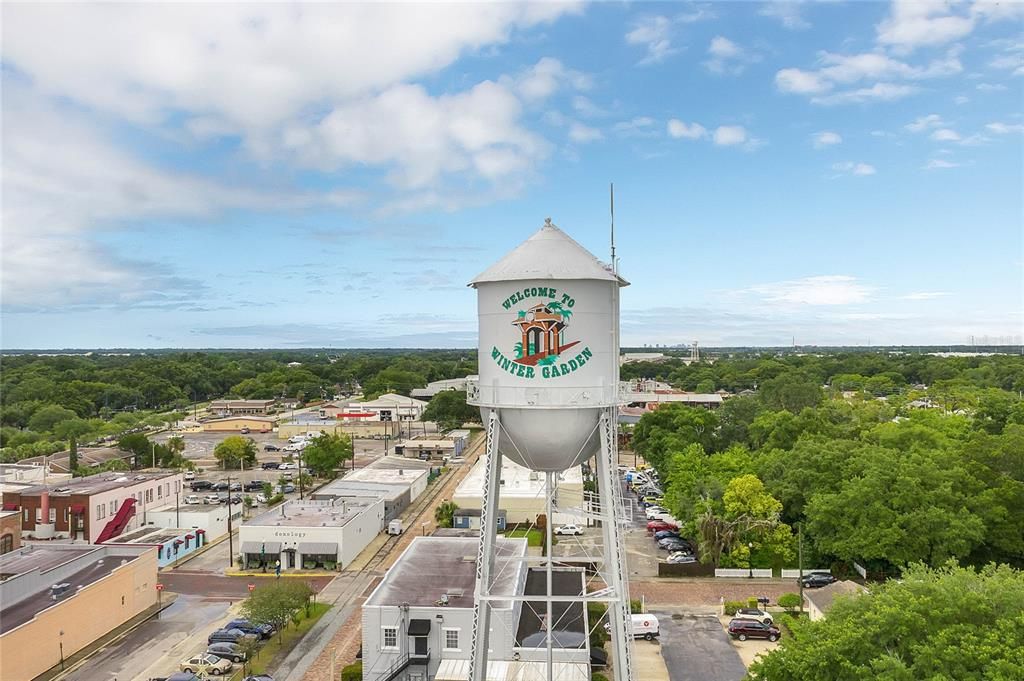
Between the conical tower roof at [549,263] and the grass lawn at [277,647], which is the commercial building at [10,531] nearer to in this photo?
the grass lawn at [277,647]

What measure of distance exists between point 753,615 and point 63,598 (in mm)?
22193

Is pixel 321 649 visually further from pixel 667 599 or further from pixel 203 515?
pixel 203 515

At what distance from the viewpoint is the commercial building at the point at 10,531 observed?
29789 mm

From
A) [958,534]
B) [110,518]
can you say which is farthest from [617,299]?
[110,518]

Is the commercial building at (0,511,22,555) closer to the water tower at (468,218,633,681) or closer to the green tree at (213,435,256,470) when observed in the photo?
the green tree at (213,435,256,470)

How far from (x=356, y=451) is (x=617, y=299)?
53.3 meters

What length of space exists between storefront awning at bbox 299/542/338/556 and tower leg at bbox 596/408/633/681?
19.9 m

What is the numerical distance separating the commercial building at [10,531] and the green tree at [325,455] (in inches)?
748

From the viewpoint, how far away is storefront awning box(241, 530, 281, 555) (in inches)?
1216

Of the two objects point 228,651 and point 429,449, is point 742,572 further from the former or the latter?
point 429,449

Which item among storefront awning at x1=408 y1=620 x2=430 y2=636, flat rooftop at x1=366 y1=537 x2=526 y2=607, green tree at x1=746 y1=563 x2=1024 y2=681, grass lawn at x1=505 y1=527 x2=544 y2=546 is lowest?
grass lawn at x1=505 y1=527 x2=544 y2=546

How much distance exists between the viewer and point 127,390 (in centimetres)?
8925

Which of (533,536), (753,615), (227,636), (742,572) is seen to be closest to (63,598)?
(227,636)

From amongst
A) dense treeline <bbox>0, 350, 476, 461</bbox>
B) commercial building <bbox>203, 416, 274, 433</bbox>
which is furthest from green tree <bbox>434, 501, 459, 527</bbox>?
commercial building <bbox>203, 416, 274, 433</bbox>
